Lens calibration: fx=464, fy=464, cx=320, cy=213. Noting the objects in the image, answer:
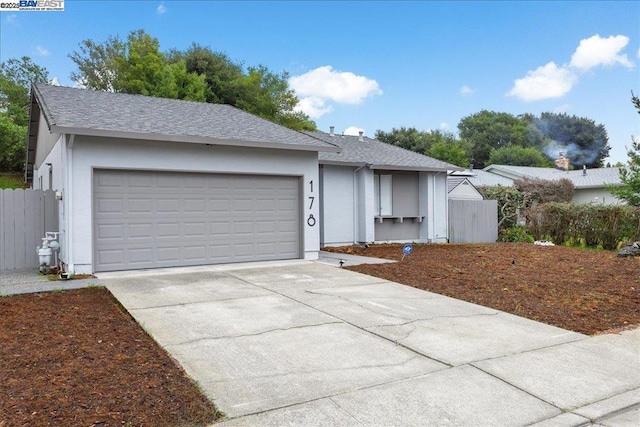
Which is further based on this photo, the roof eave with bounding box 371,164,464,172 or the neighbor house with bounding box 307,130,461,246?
the roof eave with bounding box 371,164,464,172

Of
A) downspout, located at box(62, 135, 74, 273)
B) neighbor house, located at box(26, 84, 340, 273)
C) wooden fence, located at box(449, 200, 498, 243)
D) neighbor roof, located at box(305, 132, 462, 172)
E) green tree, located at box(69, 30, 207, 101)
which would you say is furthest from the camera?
green tree, located at box(69, 30, 207, 101)

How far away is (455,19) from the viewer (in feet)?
62.4

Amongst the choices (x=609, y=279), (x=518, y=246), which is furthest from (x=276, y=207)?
(x=518, y=246)

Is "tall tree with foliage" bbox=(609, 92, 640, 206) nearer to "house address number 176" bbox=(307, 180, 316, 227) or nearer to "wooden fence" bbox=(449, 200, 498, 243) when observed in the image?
"wooden fence" bbox=(449, 200, 498, 243)

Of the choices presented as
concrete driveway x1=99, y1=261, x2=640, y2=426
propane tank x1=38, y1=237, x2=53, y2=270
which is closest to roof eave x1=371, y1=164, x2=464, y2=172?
concrete driveway x1=99, y1=261, x2=640, y2=426

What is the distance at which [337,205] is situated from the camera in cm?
1444

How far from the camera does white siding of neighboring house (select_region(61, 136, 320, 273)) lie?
8695 mm

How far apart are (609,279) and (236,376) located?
8.28 meters

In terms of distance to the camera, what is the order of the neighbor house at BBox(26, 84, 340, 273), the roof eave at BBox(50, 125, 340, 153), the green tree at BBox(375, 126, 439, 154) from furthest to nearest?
the green tree at BBox(375, 126, 439, 154) → the neighbor house at BBox(26, 84, 340, 273) → the roof eave at BBox(50, 125, 340, 153)

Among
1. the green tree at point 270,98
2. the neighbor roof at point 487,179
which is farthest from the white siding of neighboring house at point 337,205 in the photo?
the green tree at point 270,98

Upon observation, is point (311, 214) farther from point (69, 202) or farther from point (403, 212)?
point (403, 212)

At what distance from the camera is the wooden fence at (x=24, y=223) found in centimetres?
995

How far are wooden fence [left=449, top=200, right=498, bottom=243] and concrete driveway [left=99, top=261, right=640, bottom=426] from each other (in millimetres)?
10031

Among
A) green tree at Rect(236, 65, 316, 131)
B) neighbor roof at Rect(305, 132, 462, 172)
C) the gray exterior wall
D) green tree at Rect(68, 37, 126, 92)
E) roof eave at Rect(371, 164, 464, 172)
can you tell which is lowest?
the gray exterior wall
